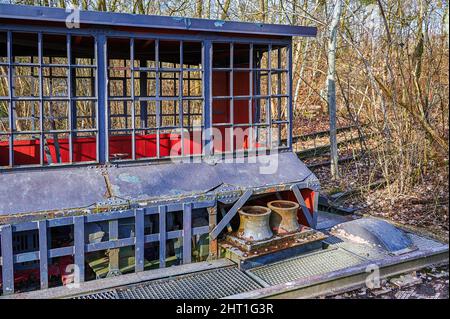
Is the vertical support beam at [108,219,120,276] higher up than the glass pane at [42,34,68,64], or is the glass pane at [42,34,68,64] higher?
the glass pane at [42,34,68,64]

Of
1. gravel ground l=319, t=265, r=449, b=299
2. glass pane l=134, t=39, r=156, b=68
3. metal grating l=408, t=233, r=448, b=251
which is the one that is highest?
glass pane l=134, t=39, r=156, b=68

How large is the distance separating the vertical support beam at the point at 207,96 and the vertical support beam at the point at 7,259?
8.92 ft

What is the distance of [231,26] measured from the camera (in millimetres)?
6141

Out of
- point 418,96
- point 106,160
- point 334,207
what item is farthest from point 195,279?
point 418,96

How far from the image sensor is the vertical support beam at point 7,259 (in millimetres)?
4707

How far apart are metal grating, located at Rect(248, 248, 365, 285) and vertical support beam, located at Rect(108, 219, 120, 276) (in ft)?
5.29

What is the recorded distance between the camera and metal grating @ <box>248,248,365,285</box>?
5.52m

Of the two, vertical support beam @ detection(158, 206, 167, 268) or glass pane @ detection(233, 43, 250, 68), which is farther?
glass pane @ detection(233, 43, 250, 68)

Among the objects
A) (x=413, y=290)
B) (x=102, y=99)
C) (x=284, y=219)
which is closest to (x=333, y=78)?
(x=284, y=219)

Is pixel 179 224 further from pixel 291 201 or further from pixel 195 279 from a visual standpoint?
pixel 291 201

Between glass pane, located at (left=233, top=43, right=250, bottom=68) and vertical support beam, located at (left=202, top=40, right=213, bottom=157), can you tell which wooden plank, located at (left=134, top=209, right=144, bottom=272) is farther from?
glass pane, located at (left=233, top=43, right=250, bottom=68)

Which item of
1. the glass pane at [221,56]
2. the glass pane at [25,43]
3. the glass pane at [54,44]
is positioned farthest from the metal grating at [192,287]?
the glass pane at [221,56]

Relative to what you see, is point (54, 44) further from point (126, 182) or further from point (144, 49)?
point (126, 182)

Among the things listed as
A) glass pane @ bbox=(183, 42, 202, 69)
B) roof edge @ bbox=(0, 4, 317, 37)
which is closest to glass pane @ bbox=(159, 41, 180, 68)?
glass pane @ bbox=(183, 42, 202, 69)
